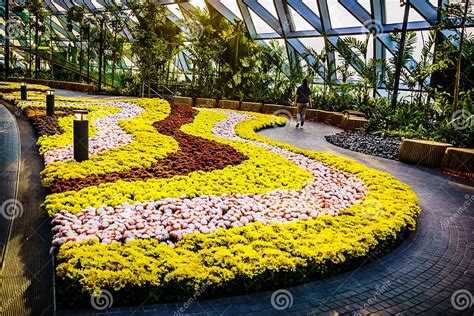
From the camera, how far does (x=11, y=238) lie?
11.5ft

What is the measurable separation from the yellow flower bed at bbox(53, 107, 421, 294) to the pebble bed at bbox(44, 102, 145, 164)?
5.98ft

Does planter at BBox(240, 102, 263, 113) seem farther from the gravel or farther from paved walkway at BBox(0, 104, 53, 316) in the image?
paved walkway at BBox(0, 104, 53, 316)

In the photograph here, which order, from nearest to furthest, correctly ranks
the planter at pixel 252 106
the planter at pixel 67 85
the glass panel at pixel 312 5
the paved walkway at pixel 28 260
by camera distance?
the paved walkway at pixel 28 260 < the glass panel at pixel 312 5 < the planter at pixel 252 106 < the planter at pixel 67 85

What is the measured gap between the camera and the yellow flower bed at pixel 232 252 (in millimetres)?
2879

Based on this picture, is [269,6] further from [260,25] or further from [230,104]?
[230,104]

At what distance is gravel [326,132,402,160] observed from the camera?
9859mm

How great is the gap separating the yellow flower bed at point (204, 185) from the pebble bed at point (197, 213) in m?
0.15

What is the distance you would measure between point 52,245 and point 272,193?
9.48 feet

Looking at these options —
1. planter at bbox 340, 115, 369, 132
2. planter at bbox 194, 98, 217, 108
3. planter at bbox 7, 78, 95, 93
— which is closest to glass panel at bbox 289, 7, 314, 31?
planter at bbox 194, 98, 217, 108

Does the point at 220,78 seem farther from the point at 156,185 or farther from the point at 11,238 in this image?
the point at 11,238

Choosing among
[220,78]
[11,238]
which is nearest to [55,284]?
[11,238]

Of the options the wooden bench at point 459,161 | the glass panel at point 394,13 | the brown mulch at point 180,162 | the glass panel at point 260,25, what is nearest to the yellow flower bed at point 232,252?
the brown mulch at point 180,162

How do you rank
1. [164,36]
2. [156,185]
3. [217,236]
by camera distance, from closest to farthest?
1. [217,236]
2. [156,185]
3. [164,36]

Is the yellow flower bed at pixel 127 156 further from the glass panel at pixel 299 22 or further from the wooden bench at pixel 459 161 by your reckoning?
the glass panel at pixel 299 22
